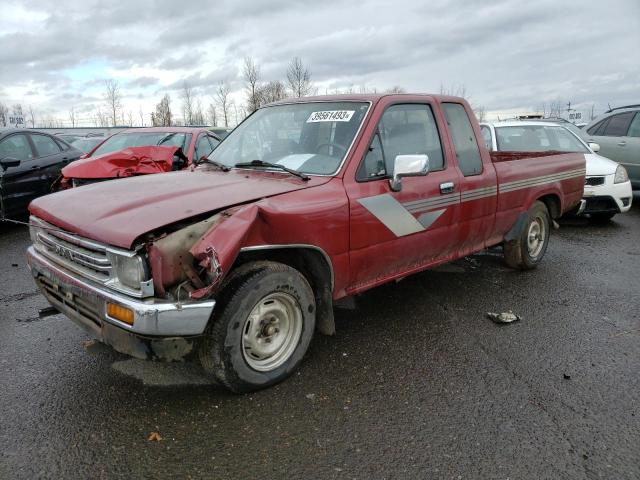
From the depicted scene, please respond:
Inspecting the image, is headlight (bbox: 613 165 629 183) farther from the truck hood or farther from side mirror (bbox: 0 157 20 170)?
side mirror (bbox: 0 157 20 170)

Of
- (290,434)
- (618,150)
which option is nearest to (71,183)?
(290,434)

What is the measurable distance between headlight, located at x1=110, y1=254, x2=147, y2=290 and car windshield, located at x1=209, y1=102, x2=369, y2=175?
1.46 meters

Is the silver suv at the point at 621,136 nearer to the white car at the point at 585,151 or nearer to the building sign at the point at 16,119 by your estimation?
the white car at the point at 585,151

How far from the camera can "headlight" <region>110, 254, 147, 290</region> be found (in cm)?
259

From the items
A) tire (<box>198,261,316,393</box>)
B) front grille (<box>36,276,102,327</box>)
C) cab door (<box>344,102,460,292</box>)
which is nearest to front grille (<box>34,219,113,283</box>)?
front grille (<box>36,276,102,327</box>)

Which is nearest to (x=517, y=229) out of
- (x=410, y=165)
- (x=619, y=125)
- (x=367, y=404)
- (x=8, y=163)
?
(x=410, y=165)

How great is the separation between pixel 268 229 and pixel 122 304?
92cm

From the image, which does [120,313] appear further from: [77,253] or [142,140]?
[142,140]

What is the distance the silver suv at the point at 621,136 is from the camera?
9.59m

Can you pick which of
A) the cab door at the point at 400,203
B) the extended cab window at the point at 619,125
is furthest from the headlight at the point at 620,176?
the cab door at the point at 400,203

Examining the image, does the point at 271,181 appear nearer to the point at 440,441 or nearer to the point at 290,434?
the point at 290,434

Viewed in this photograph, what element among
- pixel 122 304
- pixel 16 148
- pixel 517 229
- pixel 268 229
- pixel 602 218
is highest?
pixel 16 148

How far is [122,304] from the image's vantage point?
2.61 m

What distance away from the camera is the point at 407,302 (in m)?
4.71
